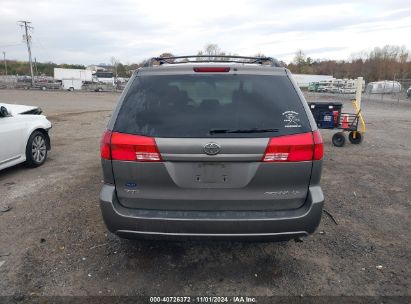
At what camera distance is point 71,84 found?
60781 millimetres

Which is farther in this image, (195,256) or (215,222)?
(195,256)

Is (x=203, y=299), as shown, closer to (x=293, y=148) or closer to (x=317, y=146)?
(x=293, y=148)

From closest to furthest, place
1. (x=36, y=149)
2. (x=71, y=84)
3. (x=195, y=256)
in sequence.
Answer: (x=195, y=256) < (x=36, y=149) < (x=71, y=84)

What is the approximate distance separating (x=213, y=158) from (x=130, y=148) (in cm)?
66

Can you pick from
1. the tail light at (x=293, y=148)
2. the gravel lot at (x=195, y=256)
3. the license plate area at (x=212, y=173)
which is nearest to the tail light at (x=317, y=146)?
the tail light at (x=293, y=148)

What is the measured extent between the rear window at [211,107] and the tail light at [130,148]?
5 centimetres

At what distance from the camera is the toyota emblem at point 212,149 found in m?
2.61

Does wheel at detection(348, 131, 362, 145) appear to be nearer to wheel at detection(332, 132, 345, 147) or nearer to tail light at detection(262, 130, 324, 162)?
wheel at detection(332, 132, 345, 147)

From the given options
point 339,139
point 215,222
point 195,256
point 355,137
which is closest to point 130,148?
point 215,222

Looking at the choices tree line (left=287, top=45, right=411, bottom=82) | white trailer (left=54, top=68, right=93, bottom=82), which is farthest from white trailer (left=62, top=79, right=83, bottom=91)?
tree line (left=287, top=45, right=411, bottom=82)

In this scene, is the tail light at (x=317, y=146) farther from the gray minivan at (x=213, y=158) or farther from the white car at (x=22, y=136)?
the white car at (x=22, y=136)

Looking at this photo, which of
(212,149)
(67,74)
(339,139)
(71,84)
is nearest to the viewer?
(212,149)

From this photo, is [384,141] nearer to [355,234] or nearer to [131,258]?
[355,234]

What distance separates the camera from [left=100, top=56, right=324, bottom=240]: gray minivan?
2.66 meters
